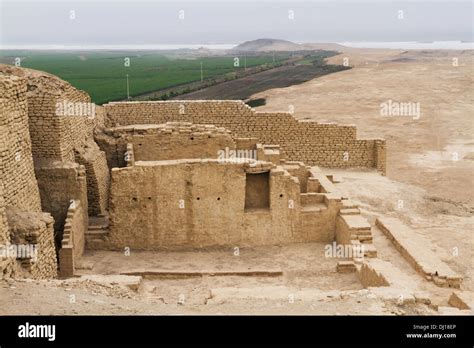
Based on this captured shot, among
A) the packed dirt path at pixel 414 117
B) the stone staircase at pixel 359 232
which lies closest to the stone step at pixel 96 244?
the stone staircase at pixel 359 232

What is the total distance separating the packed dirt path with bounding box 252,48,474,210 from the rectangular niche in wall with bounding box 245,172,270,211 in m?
8.15

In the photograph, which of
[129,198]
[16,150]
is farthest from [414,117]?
[16,150]

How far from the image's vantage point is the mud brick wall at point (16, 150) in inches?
455

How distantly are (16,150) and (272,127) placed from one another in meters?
10.5

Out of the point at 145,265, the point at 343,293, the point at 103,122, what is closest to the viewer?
the point at 343,293

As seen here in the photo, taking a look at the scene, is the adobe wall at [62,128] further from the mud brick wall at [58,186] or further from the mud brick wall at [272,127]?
the mud brick wall at [272,127]

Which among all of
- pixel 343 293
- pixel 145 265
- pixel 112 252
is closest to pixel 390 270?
pixel 343 293

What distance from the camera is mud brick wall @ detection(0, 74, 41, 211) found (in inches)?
455

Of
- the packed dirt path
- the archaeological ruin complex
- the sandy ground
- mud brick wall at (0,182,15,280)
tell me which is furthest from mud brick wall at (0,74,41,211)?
the packed dirt path

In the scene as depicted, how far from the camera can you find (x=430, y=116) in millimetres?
41594

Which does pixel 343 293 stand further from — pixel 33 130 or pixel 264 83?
pixel 264 83

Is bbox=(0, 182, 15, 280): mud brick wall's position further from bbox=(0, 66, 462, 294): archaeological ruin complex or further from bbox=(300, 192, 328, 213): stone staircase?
bbox=(300, 192, 328, 213): stone staircase

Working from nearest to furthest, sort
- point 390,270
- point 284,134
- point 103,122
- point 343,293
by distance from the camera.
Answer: point 343,293, point 390,270, point 103,122, point 284,134

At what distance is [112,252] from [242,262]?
3.08m
